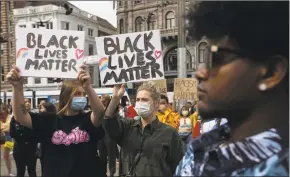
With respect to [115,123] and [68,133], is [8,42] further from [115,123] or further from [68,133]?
[115,123]

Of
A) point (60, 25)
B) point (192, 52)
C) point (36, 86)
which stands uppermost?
point (60, 25)

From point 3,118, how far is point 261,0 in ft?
28.3

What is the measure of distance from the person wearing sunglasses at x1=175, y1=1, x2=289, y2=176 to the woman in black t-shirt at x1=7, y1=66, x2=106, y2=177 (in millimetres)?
2182

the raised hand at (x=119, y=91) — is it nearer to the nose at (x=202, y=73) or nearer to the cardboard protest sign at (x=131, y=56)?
the cardboard protest sign at (x=131, y=56)

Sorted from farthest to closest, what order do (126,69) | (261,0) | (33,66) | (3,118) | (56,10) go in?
(56,10)
(3,118)
(126,69)
(33,66)
(261,0)

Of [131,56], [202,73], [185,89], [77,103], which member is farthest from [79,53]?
[185,89]

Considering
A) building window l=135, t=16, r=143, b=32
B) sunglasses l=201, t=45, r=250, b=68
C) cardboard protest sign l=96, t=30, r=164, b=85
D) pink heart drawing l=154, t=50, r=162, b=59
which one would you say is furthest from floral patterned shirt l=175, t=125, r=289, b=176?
building window l=135, t=16, r=143, b=32

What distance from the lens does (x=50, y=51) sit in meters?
4.46

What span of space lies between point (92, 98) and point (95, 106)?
83 millimetres

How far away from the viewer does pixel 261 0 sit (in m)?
1.31

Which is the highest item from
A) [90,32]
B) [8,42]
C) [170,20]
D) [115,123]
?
[90,32]

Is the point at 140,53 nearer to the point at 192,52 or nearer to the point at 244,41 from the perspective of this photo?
the point at 244,41

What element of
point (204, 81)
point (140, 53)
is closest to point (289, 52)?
point (204, 81)

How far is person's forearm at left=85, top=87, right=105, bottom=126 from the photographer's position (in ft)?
11.4
